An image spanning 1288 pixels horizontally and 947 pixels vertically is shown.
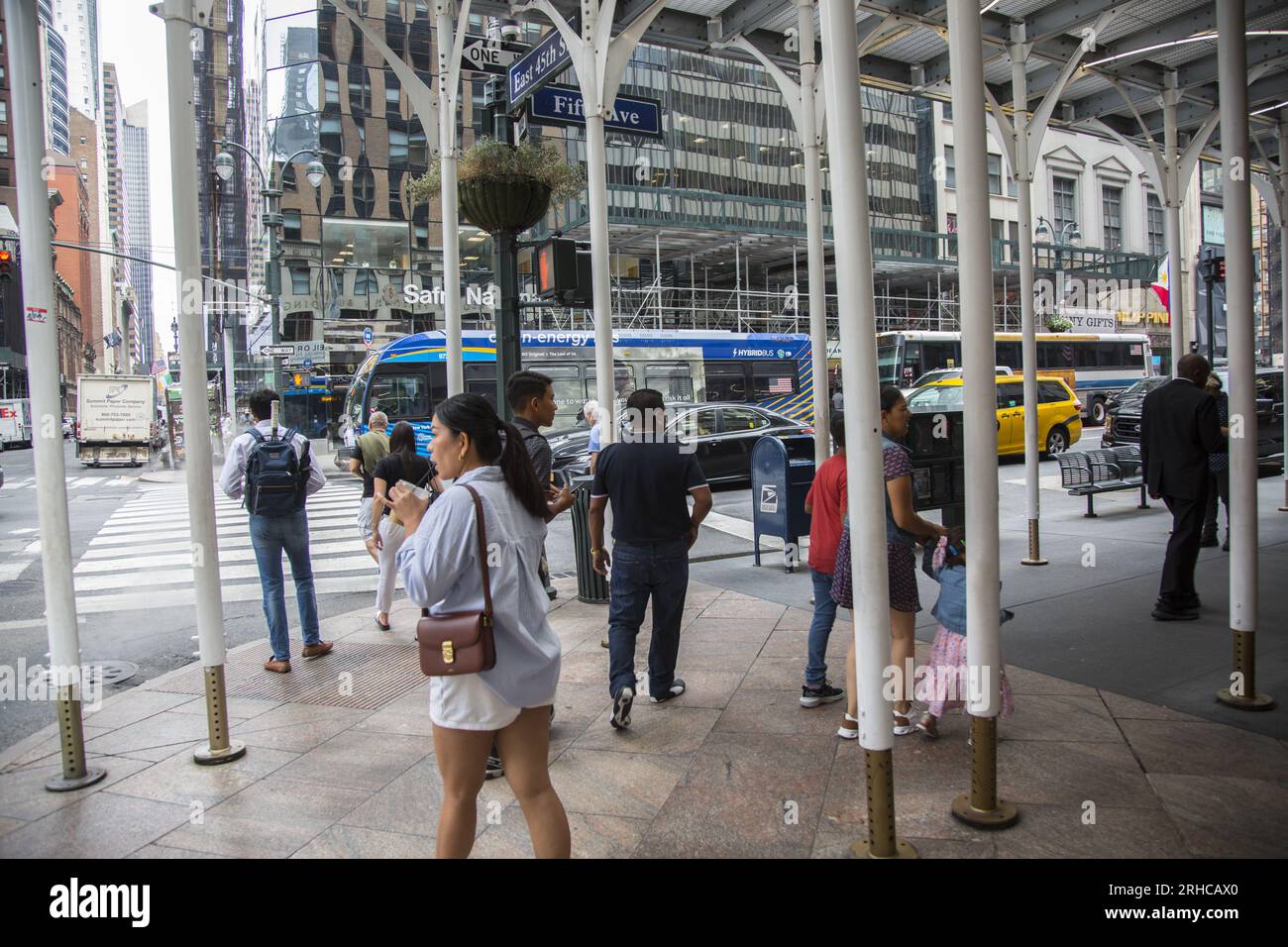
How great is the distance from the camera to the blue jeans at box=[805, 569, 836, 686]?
5.26 meters

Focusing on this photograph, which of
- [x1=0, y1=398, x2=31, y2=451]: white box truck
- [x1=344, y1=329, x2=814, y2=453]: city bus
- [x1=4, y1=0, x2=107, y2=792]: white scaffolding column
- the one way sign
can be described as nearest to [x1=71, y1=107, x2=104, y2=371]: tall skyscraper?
[x1=0, y1=398, x2=31, y2=451]: white box truck

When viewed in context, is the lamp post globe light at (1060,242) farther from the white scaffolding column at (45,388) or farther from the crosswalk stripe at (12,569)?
the white scaffolding column at (45,388)

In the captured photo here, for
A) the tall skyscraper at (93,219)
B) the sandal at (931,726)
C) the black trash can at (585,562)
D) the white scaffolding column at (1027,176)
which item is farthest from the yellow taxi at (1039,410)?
the tall skyscraper at (93,219)

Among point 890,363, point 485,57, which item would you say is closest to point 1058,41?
point 485,57

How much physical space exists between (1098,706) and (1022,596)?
2.82 m

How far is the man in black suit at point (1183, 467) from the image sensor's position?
22.2ft

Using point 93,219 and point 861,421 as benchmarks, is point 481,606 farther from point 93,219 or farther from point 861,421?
point 93,219

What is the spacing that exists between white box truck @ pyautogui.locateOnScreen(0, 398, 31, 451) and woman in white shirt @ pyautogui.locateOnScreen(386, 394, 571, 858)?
46.3m

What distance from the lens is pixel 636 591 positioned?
521 cm

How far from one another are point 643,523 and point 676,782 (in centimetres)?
140

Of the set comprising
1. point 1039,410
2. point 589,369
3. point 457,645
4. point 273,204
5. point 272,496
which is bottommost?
point 457,645

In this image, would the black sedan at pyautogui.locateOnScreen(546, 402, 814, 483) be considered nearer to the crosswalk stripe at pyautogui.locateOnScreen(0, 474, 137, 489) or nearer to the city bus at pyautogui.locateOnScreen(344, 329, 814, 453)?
the city bus at pyautogui.locateOnScreen(344, 329, 814, 453)
